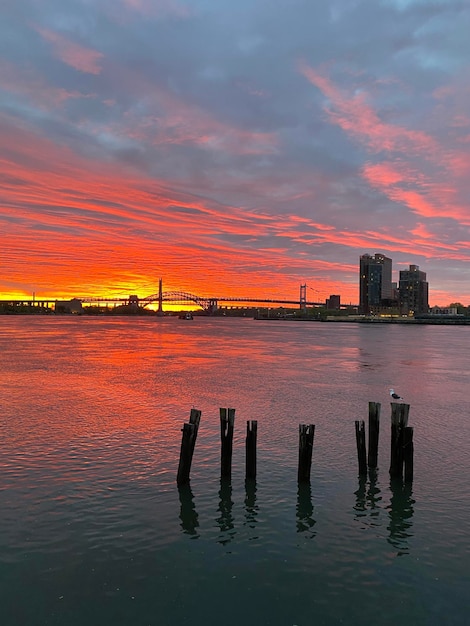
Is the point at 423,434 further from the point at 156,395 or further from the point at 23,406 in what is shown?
the point at 23,406

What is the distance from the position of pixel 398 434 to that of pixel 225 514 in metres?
5.93

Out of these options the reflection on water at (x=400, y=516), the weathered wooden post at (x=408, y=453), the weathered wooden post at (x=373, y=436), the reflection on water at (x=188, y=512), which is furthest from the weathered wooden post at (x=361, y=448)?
the reflection on water at (x=188, y=512)

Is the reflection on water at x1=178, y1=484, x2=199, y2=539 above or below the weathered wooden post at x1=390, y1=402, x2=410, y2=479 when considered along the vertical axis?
below

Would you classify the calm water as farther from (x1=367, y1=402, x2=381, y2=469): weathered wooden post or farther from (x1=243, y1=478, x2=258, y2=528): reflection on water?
(x1=367, y1=402, x2=381, y2=469): weathered wooden post

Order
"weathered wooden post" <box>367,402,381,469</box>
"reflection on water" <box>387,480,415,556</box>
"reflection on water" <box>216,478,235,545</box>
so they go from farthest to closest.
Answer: "weathered wooden post" <box>367,402,381,469</box>
"reflection on water" <box>216,478,235,545</box>
"reflection on water" <box>387,480,415,556</box>

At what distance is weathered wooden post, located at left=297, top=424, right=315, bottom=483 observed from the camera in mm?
14078

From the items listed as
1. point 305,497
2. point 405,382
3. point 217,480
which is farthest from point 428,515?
point 405,382

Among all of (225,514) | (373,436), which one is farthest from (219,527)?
(373,436)

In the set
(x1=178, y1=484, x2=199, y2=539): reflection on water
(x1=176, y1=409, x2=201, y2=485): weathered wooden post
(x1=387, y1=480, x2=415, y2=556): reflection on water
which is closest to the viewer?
(x1=387, y1=480, x2=415, y2=556): reflection on water

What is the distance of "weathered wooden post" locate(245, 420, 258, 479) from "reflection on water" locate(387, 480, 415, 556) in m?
3.99

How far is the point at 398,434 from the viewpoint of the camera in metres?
14.9

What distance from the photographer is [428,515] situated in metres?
→ 12.5

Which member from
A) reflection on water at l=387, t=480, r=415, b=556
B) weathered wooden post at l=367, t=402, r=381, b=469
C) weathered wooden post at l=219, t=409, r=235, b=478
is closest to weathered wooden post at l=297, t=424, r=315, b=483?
Result: weathered wooden post at l=219, t=409, r=235, b=478

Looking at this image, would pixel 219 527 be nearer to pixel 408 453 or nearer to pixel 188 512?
pixel 188 512
